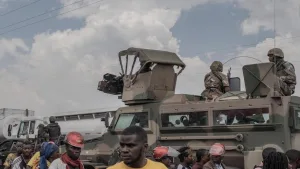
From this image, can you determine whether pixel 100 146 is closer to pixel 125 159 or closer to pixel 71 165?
pixel 71 165

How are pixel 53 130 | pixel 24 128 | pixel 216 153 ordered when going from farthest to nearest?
pixel 24 128 < pixel 53 130 < pixel 216 153

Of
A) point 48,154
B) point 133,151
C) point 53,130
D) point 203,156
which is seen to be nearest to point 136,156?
point 133,151

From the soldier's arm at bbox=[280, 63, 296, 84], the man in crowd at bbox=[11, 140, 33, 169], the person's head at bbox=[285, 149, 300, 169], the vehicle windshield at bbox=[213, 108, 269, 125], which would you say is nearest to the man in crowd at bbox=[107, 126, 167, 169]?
the person's head at bbox=[285, 149, 300, 169]

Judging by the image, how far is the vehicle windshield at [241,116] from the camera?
287 inches

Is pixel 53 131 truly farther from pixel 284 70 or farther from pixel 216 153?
pixel 216 153

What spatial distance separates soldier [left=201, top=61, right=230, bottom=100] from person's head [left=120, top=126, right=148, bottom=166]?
6105mm

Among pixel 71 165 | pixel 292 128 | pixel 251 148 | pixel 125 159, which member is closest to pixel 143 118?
pixel 251 148

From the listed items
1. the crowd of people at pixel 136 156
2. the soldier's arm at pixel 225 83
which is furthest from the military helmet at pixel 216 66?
the crowd of people at pixel 136 156

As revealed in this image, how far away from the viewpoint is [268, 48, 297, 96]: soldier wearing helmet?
26.5ft

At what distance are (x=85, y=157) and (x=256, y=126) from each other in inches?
145

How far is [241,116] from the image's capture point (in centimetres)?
751

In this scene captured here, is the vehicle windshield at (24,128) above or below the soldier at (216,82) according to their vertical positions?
below

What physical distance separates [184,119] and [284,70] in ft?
6.66

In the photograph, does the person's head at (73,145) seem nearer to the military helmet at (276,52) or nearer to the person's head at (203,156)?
the person's head at (203,156)
